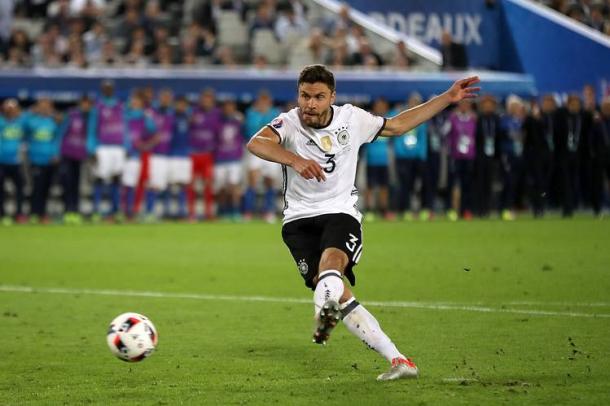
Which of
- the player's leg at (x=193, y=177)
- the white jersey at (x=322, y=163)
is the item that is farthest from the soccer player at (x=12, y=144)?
the white jersey at (x=322, y=163)

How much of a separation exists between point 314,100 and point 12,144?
1607 cm

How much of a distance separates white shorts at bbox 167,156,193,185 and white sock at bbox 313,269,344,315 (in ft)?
54.7

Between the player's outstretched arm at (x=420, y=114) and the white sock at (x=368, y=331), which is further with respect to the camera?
the player's outstretched arm at (x=420, y=114)

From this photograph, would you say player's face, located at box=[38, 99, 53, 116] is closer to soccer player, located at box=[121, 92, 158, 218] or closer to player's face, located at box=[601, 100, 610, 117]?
soccer player, located at box=[121, 92, 158, 218]

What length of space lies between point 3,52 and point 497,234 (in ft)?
36.8

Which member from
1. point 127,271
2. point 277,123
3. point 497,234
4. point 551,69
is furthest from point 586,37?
point 277,123

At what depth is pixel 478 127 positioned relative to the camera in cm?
2364

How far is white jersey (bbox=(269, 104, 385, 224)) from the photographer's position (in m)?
8.19

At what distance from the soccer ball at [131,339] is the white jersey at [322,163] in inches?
45.9

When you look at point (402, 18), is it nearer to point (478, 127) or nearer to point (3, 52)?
point (478, 127)

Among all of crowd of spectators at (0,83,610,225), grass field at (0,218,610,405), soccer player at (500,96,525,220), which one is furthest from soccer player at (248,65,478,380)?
soccer player at (500,96,525,220)

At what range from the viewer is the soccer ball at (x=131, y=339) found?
7.93 metres

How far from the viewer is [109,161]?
23844 millimetres

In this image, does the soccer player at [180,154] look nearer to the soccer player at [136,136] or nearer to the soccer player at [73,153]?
the soccer player at [136,136]
